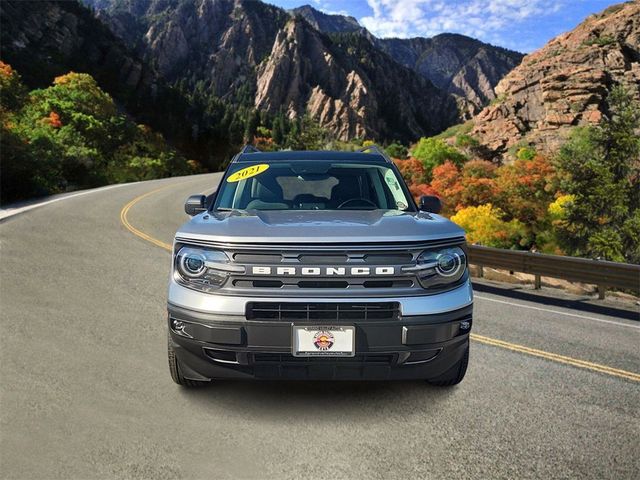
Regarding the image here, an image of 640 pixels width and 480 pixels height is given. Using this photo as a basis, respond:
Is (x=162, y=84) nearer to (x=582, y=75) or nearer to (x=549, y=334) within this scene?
(x=582, y=75)

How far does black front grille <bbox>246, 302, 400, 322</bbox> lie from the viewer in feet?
10.8

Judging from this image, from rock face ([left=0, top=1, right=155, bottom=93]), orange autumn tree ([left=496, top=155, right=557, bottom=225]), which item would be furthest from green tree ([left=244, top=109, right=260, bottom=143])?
orange autumn tree ([left=496, top=155, right=557, bottom=225])

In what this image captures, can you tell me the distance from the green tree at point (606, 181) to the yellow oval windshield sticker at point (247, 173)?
32453 mm

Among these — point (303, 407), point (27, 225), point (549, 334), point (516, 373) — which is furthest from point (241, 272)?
point (27, 225)

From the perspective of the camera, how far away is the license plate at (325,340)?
3291mm

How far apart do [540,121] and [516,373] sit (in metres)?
91.9

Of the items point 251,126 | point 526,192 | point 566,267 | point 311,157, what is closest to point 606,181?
point 526,192

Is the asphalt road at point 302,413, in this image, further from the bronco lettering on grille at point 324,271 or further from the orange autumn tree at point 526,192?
the orange autumn tree at point 526,192

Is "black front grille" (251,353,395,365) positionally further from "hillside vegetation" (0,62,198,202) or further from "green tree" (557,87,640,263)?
"green tree" (557,87,640,263)

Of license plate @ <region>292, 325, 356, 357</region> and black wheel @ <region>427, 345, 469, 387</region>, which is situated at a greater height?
license plate @ <region>292, 325, 356, 357</region>

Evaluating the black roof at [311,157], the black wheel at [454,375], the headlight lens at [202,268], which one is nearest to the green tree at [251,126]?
the black roof at [311,157]

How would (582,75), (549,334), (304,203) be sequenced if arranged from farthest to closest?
(582,75), (549,334), (304,203)

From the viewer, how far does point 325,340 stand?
10.8 ft

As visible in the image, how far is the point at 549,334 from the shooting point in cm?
647
